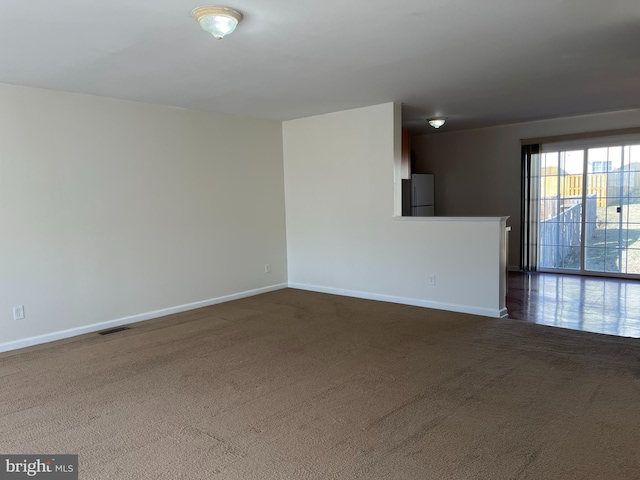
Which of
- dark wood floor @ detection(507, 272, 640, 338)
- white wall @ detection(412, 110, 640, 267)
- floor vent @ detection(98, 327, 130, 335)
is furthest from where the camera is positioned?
white wall @ detection(412, 110, 640, 267)

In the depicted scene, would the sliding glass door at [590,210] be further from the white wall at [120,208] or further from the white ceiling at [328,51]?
the white wall at [120,208]

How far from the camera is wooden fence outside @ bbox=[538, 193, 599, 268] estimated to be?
694cm

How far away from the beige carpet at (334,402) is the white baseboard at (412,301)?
10.3 inches

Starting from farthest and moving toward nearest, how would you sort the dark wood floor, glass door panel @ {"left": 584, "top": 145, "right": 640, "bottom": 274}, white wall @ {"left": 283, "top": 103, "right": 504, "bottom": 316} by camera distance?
glass door panel @ {"left": 584, "top": 145, "right": 640, "bottom": 274} < white wall @ {"left": 283, "top": 103, "right": 504, "bottom": 316} < the dark wood floor

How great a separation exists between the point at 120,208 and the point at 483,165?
5.80 metres

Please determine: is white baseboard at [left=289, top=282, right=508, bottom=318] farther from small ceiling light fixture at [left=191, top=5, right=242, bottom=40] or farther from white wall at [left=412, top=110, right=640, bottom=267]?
small ceiling light fixture at [left=191, top=5, right=242, bottom=40]

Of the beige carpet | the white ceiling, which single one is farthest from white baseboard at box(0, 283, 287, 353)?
the white ceiling

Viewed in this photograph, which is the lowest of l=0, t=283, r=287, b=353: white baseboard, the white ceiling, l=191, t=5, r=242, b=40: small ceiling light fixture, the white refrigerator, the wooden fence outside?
l=0, t=283, r=287, b=353: white baseboard

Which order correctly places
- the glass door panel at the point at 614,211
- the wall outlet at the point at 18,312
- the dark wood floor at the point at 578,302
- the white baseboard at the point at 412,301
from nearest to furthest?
1. the wall outlet at the point at 18,312
2. the dark wood floor at the point at 578,302
3. the white baseboard at the point at 412,301
4. the glass door panel at the point at 614,211

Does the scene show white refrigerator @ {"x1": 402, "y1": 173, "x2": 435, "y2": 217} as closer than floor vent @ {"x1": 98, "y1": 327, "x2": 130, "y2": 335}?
No

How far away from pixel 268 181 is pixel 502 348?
3788 millimetres

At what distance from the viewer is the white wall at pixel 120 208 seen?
4180mm

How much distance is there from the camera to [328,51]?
3.42 metres

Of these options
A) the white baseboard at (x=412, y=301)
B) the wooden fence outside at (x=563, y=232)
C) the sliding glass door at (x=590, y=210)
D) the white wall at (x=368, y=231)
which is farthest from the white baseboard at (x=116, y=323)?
the sliding glass door at (x=590, y=210)
